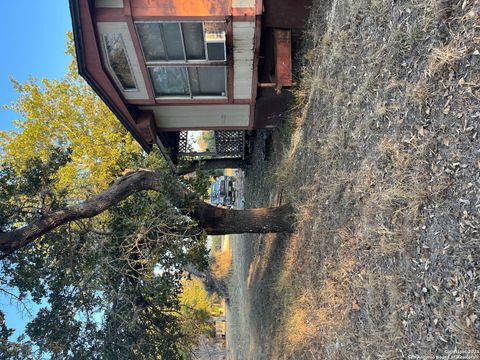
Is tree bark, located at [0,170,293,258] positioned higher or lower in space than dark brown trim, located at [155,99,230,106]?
lower

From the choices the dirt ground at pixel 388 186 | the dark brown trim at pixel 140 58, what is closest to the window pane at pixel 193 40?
the dark brown trim at pixel 140 58

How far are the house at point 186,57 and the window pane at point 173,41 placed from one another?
0.08ft

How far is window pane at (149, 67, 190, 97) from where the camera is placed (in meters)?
9.87

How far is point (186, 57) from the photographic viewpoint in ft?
31.2

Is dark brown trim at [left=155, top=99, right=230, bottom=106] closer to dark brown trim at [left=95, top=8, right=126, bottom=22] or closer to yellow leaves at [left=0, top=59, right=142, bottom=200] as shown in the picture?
dark brown trim at [left=95, top=8, right=126, bottom=22]

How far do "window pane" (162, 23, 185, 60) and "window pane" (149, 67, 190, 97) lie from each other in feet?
1.38

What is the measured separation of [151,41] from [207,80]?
1815 millimetres

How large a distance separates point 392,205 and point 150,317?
6.90 metres

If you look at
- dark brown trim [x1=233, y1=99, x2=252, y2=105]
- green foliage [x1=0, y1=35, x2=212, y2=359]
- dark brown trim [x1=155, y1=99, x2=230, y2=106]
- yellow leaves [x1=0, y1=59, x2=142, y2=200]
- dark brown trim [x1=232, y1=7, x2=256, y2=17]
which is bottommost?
green foliage [x1=0, y1=35, x2=212, y2=359]

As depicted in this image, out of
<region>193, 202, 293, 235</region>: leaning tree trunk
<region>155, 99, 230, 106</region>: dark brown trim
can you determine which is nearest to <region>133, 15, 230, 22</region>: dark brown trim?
<region>155, 99, 230, 106</region>: dark brown trim

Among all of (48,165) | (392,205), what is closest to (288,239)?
(392,205)

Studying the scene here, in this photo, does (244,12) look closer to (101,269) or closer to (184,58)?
(184,58)

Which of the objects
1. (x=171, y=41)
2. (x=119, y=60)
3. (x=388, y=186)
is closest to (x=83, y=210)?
(x=119, y=60)

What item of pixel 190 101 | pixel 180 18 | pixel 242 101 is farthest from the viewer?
pixel 242 101
